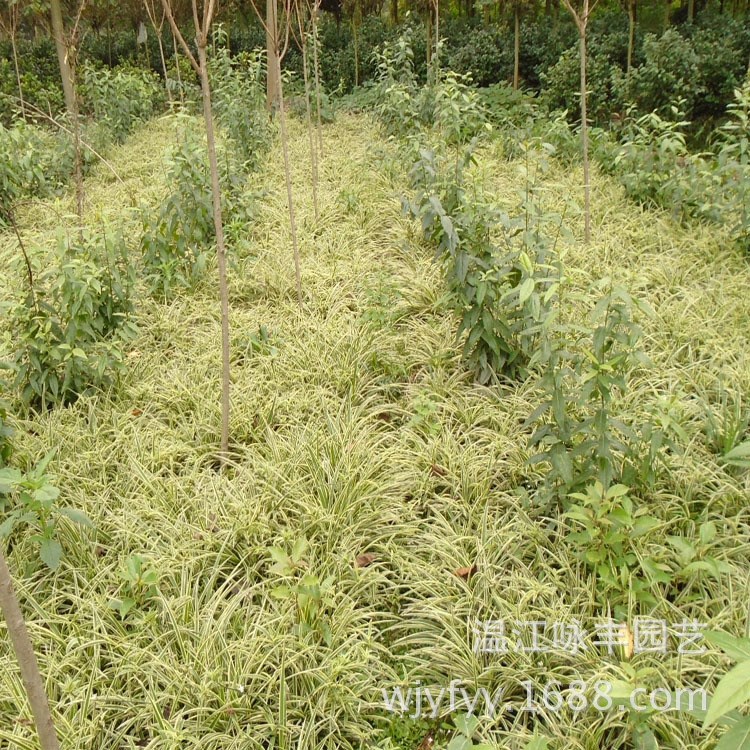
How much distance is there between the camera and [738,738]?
1127 millimetres

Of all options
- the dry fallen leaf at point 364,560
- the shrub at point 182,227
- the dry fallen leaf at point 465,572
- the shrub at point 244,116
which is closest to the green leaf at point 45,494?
the dry fallen leaf at point 364,560

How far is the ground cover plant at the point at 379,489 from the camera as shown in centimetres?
190

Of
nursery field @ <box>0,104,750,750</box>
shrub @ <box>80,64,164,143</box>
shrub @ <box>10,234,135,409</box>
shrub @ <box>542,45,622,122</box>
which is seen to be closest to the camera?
nursery field @ <box>0,104,750,750</box>

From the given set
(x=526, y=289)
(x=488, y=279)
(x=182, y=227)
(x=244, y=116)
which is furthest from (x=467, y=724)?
(x=244, y=116)

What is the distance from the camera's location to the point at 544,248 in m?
3.14

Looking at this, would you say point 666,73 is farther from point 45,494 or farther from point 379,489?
point 45,494

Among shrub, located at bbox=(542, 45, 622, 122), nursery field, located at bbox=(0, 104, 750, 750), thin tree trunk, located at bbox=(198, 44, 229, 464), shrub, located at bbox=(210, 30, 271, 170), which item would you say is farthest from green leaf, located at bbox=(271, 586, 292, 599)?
shrub, located at bbox=(542, 45, 622, 122)

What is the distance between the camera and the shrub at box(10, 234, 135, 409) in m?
3.18

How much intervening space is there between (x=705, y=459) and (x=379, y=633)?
162 cm

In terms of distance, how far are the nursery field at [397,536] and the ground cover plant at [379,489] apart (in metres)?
0.01

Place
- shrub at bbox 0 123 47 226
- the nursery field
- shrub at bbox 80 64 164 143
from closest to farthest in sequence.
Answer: the nursery field → shrub at bbox 0 123 47 226 → shrub at bbox 80 64 164 143

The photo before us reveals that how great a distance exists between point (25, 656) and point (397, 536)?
148 cm

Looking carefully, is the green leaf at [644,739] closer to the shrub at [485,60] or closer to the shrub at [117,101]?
the shrub at [117,101]

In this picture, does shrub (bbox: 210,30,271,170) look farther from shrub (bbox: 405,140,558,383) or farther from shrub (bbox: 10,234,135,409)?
shrub (bbox: 405,140,558,383)
